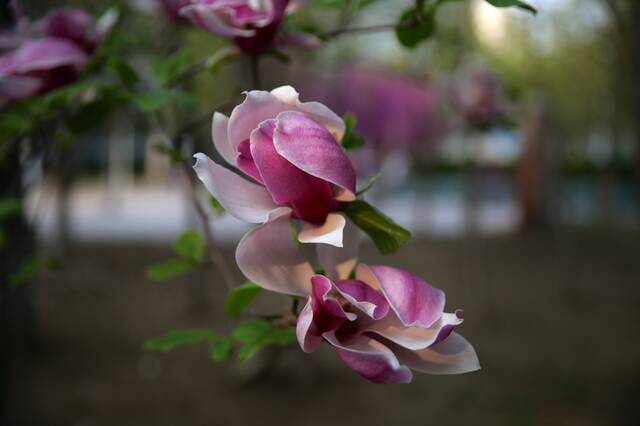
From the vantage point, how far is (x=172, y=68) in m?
1.12

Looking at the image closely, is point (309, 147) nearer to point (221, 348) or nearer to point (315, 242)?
point (315, 242)

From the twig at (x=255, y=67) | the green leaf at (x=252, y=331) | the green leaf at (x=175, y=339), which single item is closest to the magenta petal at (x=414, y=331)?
the green leaf at (x=252, y=331)

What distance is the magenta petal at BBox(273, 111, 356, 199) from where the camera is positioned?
0.57 meters

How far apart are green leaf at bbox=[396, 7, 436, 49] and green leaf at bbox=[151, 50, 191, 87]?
1.20 feet

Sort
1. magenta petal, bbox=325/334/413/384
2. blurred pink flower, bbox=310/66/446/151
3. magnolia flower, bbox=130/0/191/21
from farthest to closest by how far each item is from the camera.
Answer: blurred pink flower, bbox=310/66/446/151 < magnolia flower, bbox=130/0/191/21 < magenta petal, bbox=325/334/413/384

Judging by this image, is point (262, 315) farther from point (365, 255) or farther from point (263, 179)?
point (365, 255)

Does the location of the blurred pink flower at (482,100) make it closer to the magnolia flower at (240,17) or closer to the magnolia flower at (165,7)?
the magnolia flower at (165,7)

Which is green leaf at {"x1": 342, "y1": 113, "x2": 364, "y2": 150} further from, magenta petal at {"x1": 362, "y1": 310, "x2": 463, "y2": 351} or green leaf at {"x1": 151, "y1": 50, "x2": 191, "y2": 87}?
green leaf at {"x1": 151, "y1": 50, "x2": 191, "y2": 87}

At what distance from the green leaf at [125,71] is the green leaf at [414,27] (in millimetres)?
409

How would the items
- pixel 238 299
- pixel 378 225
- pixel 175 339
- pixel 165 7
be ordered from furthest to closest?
pixel 165 7 < pixel 175 339 < pixel 238 299 < pixel 378 225

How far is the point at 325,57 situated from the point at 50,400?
441 centimetres

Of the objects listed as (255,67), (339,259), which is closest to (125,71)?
(255,67)

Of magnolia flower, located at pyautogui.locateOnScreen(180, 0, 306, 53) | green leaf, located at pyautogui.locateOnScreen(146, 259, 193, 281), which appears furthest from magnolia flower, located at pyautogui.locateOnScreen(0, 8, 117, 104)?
green leaf, located at pyautogui.locateOnScreen(146, 259, 193, 281)

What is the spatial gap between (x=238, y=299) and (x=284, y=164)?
0.81 feet
